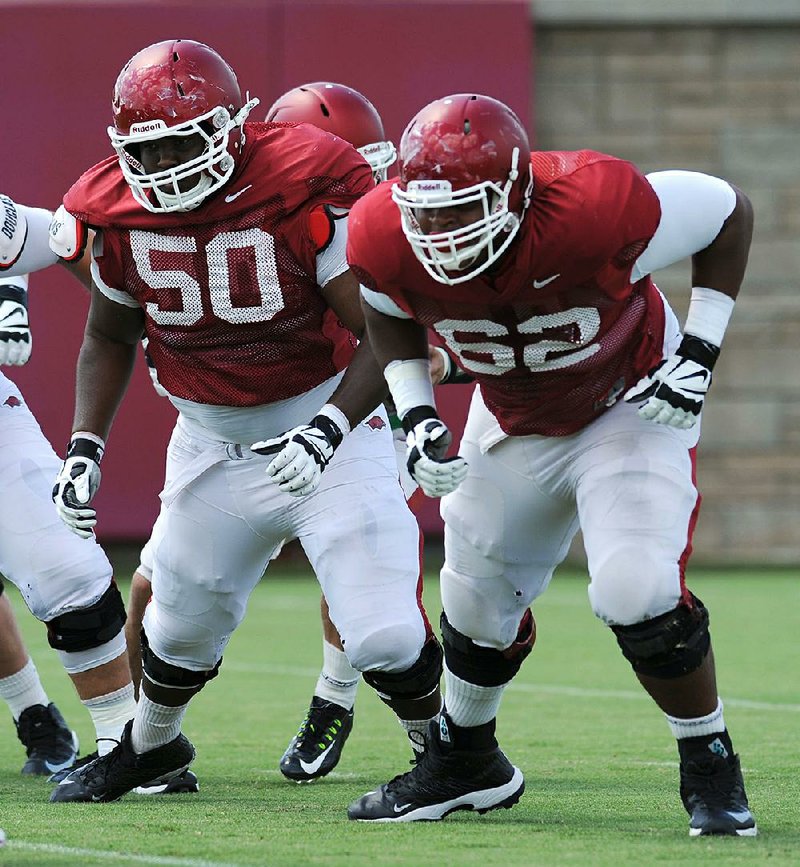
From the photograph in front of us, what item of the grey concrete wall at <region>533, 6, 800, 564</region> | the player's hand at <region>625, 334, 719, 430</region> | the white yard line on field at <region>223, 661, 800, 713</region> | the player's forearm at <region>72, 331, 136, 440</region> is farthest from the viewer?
the grey concrete wall at <region>533, 6, 800, 564</region>

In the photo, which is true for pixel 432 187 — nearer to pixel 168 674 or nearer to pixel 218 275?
pixel 218 275

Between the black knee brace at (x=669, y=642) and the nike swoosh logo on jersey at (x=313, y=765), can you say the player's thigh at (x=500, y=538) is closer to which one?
the black knee brace at (x=669, y=642)

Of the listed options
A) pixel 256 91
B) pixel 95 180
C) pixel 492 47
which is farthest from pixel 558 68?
pixel 95 180

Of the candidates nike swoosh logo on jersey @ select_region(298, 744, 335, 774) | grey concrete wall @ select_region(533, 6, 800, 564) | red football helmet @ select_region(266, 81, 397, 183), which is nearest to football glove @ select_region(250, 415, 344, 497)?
nike swoosh logo on jersey @ select_region(298, 744, 335, 774)

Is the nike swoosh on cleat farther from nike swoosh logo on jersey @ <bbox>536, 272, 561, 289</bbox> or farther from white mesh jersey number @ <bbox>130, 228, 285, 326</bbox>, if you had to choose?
white mesh jersey number @ <bbox>130, 228, 285, 326</bbox>

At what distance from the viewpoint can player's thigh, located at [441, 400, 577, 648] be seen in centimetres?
365

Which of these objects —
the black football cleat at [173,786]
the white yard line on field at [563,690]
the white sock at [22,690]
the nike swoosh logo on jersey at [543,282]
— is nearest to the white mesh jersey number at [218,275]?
the nike swoosh logo on jersey at [543,282]

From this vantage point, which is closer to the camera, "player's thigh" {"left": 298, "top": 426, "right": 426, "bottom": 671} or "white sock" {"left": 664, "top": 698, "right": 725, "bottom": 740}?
"white sock" {"left": 664, "top": 698, "right": 725, "bottom": 740}

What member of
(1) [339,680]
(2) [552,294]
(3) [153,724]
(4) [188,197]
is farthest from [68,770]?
(2) [552,294]

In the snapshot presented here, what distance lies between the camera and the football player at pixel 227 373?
3.71 m

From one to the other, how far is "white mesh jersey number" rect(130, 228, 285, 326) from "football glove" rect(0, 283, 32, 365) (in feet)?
2.55

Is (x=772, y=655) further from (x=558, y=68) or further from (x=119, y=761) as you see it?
(x=558, y=68)

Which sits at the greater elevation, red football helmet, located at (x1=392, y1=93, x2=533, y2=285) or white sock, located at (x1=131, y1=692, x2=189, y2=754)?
red football helmet, located at (x1=392, y1=93, x2=533, y2=285)

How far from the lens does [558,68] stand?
11.4 metres
